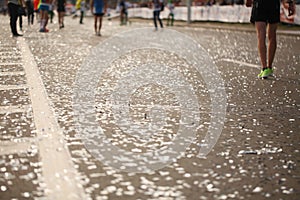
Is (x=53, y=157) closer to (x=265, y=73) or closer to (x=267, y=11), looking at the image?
(x=265, y=73)

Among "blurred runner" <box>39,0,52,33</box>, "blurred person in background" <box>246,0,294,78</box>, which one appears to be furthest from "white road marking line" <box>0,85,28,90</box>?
"blurred runner" <box>39,0,52,33</box>

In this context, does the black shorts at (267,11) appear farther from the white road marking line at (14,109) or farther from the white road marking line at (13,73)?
the white road marking line at (14,109)

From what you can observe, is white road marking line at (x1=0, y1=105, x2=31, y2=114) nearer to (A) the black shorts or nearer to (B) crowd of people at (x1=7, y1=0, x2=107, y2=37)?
(A) the black shorts

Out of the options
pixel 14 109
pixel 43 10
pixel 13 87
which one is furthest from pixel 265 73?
pixel 43 10

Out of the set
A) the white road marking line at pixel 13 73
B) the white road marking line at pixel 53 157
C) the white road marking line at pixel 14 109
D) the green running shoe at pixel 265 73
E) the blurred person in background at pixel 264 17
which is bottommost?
the white road marking line at pixel 13 73

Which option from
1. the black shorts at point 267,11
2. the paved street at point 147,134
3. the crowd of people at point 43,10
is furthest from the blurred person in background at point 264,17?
the crowd of people at point 43,10

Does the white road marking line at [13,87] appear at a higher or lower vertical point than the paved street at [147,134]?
lower

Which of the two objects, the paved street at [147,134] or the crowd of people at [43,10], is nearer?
the paved street at [147,134]

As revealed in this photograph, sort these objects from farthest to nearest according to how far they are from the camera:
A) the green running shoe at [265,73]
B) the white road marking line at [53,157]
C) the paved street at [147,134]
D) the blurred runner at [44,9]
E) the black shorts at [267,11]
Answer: the blurred runner at [44,9]
the black shorts at [267,11]
the green running shoe at [265,73]
the paved street at [147,134]
the white road marking line at [53,157]

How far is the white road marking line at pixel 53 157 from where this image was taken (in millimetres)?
2189

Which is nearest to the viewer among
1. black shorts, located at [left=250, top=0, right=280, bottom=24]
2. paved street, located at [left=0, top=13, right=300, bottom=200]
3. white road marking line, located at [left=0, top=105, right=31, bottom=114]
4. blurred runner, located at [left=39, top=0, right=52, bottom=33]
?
paved street, located at [left=0, top=13, right=300, bottom=200]

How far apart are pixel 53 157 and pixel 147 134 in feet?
2.52

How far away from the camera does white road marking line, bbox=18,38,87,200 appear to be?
219cm

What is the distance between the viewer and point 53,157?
2701mm
